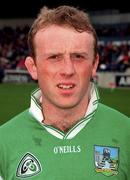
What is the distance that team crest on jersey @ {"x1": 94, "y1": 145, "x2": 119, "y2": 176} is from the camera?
7.93 ft

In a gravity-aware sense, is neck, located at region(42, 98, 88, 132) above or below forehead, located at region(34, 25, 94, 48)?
below

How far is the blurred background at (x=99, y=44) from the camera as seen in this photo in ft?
89.2

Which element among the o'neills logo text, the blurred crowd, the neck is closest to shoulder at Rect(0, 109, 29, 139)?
the neck

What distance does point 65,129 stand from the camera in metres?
2.55

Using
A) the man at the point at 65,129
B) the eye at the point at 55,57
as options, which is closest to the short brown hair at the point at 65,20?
the man at the point at 65,129

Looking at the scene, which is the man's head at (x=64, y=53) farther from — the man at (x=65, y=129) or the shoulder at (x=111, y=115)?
the shoulder at (x=111, y=115)

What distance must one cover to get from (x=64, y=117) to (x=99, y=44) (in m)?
31.9

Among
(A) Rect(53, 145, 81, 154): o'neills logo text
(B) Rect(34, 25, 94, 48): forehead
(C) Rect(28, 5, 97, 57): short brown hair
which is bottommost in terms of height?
(A) Rect(53, 145, 81, 154): o'neills logo text

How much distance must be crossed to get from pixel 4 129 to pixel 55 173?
32 centimetres

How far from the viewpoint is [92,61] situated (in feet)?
8.09

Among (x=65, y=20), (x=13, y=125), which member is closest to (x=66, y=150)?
(x=13, y=125)

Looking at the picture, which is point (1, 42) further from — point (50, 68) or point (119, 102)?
point (50, 68)

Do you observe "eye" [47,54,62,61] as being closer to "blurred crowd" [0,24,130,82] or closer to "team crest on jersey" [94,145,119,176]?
"team crest on jersey" [94,145,119,176]

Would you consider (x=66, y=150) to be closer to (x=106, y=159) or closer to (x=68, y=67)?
(x=106, y=159)
